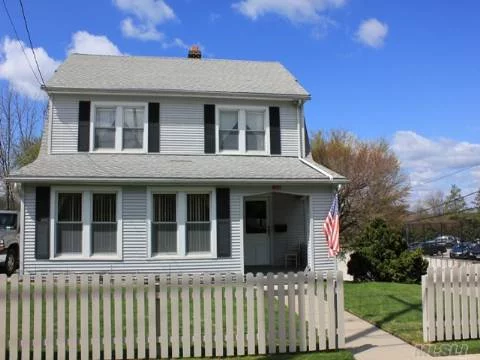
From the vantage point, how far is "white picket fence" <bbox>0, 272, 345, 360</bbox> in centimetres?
641

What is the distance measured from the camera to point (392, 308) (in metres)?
10.3

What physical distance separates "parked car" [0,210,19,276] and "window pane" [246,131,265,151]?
27.0 feet

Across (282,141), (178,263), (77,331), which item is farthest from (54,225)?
(77,331)

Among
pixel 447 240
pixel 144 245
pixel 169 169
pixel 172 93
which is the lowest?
pixel 447 240

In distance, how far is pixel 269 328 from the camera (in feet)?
22.6

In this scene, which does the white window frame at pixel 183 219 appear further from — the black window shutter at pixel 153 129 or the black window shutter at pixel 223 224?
the black window shutter at pixel 153 129

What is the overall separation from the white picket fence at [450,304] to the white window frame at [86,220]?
981 cm

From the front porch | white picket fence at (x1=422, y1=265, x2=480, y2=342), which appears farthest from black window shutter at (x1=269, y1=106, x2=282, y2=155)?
white picket fence at (x1=422, y1=265, x2=480, y2=342)

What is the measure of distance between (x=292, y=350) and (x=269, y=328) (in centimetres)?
42

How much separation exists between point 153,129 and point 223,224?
151 inches

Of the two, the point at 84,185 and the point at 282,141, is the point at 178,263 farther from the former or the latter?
the point at 282,141

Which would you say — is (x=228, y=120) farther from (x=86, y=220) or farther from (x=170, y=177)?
(x=86, y=220)

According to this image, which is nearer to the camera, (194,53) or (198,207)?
(198,207)

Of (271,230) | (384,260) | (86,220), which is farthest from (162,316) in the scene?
(271,230)
